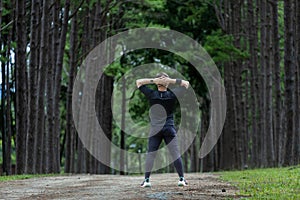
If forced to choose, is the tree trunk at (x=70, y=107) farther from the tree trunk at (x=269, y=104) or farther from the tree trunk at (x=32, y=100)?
the tree trunk at (x=269, y=104)

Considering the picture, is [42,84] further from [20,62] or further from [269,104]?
[269,104]

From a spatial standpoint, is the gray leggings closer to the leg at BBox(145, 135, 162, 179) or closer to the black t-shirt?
the leg at BBox(145, 135, 162, 179)

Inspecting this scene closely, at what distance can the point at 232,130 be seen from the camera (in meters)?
27.2

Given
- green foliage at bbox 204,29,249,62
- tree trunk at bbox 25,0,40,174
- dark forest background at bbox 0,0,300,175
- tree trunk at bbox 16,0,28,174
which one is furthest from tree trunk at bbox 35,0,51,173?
green foliage at bbox 204,29,249,62

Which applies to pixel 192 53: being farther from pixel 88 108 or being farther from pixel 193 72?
pixel 88 108

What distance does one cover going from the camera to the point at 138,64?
3120 centimetres

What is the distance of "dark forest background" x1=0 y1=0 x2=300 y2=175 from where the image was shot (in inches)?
761

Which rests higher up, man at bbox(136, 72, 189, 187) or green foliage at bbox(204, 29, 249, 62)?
green foliage at bbox(204, 29, 249, 62)

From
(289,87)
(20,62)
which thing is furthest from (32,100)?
(289,87)

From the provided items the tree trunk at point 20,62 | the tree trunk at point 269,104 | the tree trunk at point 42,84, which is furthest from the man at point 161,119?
the tree trunk at point 269,104

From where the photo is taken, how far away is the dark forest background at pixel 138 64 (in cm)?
1933

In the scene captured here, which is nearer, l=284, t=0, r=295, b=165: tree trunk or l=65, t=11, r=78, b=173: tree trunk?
l=284, t=0, r=295, b=165: tree trunk

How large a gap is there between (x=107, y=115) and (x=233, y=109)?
897 centimetres

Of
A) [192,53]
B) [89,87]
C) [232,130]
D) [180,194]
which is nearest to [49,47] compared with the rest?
[89,87]
